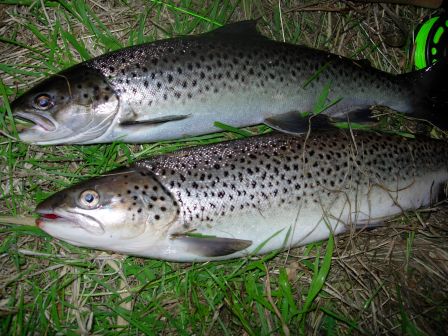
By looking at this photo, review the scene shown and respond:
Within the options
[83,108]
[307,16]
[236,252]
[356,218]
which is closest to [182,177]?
[236,252]

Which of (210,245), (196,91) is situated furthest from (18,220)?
(196,91)

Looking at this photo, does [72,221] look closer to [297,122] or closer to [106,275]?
[106,275]

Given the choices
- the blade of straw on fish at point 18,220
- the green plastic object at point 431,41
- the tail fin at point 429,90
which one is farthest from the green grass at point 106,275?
the green plastic object at point 431,41

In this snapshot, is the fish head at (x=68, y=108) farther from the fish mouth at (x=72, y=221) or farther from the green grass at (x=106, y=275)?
the fish mouth at (x=72, y=221)

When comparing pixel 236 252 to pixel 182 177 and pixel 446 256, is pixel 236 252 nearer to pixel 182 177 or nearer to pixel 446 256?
pixel 182 177

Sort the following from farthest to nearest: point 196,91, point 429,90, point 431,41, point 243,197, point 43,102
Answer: point 431,41 < point 429,90 < point 196,91 < point 43,102 < point 243,197

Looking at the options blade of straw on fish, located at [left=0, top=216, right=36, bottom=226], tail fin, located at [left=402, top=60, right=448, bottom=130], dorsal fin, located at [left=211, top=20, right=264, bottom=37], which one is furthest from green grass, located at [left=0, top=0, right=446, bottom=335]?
tail fin, located at [left=402, top=60, right=448, bottom=130]
